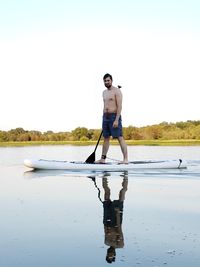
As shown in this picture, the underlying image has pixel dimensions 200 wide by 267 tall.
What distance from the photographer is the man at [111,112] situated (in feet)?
36.7

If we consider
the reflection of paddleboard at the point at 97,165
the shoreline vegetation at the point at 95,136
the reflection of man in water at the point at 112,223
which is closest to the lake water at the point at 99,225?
the reflection of man in water at the point at 112,223

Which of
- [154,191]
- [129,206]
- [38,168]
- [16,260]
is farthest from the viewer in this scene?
[38,168]

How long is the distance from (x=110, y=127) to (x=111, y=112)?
389mm

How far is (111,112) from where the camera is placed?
11.4 m

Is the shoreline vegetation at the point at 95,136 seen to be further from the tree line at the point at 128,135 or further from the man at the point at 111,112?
the man at the point at 111,112

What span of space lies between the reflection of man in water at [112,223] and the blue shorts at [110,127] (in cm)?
442

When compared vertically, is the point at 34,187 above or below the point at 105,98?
below

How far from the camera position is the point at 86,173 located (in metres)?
10.5

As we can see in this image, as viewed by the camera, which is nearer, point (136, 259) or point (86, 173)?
point (136, 259)

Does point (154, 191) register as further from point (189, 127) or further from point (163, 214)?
point (189, 127)

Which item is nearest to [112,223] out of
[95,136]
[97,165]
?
[97,165]

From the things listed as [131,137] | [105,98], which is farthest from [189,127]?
[105,98]

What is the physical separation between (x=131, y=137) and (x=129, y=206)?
130 feet

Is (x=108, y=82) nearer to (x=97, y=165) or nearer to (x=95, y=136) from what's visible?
(x=97, y=165)
